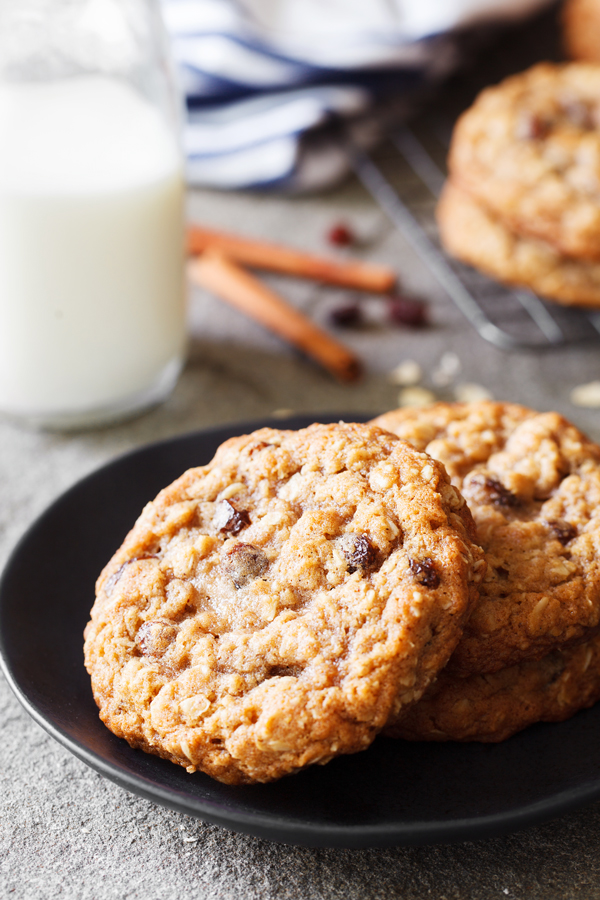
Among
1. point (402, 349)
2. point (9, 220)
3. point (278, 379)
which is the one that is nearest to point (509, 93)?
point (402, 349)

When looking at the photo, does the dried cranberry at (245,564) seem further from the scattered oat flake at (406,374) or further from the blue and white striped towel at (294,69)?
the blue and white striped towel at (294,69)

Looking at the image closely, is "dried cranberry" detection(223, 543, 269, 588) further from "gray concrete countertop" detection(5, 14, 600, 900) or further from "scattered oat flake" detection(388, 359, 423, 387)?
"scattered oat flake" detection(388, 359, 423, 387)

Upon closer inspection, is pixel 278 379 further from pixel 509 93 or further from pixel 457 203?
pixel 509 93

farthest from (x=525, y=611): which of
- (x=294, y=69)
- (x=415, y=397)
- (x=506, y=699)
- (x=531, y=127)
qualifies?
(x=294, y=69)

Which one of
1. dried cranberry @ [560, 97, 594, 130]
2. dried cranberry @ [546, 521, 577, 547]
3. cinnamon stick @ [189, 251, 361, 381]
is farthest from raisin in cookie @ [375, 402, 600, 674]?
dried cranberry @ [560, 97, 594, 130]

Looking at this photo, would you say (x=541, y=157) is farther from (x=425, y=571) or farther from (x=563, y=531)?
(x=425, y=571)
